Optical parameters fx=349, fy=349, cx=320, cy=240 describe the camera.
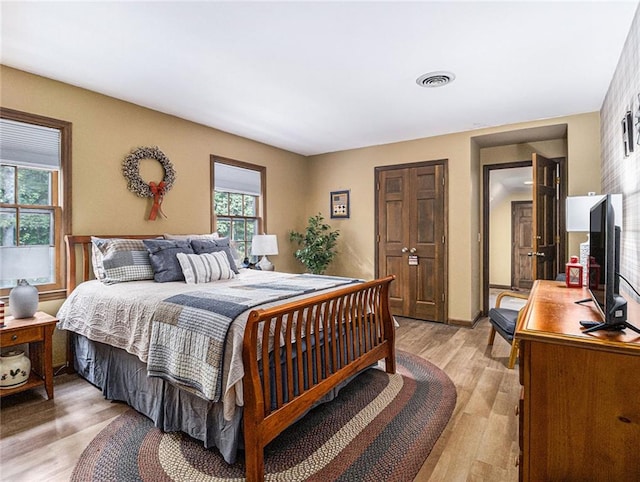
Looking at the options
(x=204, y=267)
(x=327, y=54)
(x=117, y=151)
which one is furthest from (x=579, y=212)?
(x=117, y=151)

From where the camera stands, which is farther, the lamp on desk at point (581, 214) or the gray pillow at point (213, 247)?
the gray pillow at point (213, 247)

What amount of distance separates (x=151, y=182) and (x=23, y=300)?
4.99ft

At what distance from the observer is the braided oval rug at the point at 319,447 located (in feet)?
5.72

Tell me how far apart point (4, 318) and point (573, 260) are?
415 centimetres

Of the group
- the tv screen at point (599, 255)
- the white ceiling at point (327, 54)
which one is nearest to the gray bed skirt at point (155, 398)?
the tv screen at point (599, 255)

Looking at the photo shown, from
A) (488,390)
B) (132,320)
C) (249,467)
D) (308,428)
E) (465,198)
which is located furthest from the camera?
(465,198)

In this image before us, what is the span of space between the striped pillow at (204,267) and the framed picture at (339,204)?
251 centimetres

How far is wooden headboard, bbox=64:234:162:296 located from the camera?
2.95m

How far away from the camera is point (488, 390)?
2.62 m

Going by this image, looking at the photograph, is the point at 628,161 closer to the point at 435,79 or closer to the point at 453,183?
the point at 435,79

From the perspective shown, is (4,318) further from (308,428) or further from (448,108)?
(448,108)

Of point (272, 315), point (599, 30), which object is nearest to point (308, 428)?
point (272, 315)

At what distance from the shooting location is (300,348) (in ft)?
6.43

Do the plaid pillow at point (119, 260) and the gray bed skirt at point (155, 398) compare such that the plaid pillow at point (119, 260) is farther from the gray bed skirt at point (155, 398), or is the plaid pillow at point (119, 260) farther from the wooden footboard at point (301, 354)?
the wooden footboard at point (301, 354)
